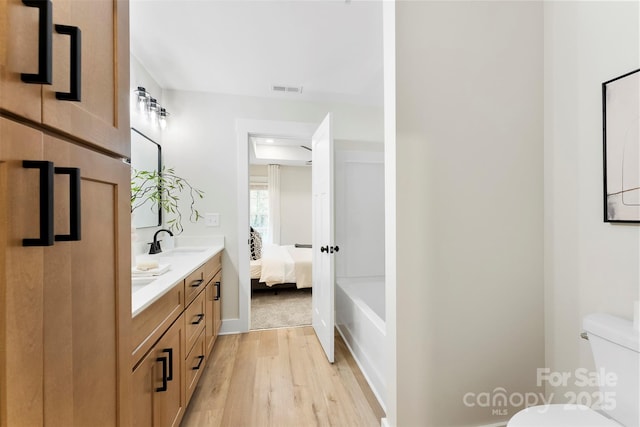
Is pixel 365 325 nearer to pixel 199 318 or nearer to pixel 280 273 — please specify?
pixel 199 318

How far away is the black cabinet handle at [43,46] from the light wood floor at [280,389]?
1.84 meters

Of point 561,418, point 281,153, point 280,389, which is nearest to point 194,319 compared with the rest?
point 280,389

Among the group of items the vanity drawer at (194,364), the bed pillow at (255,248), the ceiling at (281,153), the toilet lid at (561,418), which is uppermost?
the ceiling at (281,153)

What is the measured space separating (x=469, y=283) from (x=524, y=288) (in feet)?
1.10

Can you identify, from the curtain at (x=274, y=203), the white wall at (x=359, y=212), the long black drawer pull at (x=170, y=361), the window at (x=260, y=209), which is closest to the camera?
the long black drawer pull at (x=170, y=361)

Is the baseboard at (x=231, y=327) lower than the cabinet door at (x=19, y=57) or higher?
lower

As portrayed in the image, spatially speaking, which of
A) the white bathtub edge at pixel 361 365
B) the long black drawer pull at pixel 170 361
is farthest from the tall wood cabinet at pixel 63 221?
the white bathtub edge at pixel 361 365

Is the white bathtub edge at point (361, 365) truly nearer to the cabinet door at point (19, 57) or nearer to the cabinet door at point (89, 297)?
the cabinet door at point (89, 297)

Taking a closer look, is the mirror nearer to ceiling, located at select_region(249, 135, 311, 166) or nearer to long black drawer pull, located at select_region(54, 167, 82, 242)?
long black drawer pull, located at select_region(54, 167, 82, 242)

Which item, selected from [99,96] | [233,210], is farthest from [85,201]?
[233,210]

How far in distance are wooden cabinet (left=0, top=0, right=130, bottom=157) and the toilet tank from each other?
1.79 meters

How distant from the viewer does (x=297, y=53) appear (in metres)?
2.14

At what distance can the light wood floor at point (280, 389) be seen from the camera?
5.37 feet

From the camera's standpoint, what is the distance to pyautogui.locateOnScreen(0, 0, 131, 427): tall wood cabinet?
0.45 meters
